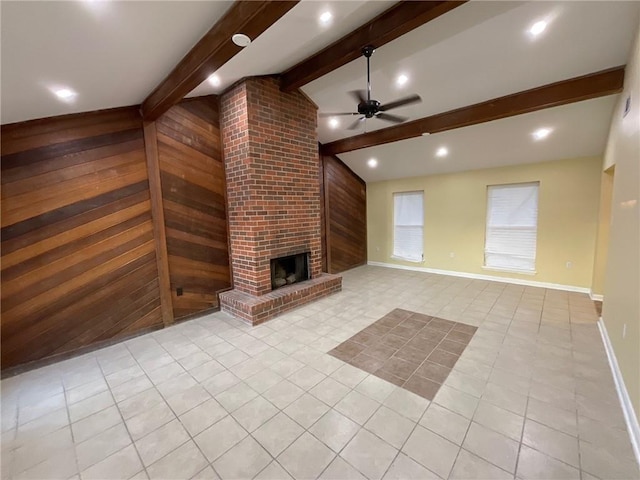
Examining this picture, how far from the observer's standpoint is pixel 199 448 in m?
1.63

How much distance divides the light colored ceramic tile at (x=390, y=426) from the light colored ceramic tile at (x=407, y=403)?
0.17 ft

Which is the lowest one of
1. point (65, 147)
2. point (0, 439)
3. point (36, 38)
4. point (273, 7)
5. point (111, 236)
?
point (0, 439)

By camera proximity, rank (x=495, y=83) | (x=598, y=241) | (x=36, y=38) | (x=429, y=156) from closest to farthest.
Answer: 1. (x=36, y=38)
2. (x=495, y=83)
3. (x=598, y=241)
4. (x=429, y=156)

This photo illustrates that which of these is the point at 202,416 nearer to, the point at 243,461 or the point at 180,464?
the point at 180,464

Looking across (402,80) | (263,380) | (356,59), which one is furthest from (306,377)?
(402,80)

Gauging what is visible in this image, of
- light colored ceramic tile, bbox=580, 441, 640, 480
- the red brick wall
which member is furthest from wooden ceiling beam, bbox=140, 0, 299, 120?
light colored ceramic tile, bbox=580, 441, 640, 480

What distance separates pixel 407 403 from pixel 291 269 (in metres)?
2.79

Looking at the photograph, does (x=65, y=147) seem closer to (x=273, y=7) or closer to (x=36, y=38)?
(x=36, y=38)

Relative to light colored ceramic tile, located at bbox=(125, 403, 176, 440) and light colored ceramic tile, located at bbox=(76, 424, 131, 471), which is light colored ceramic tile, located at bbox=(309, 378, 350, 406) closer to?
light colored ceramic tile, located at bbox=(125, 403, 176, 440)

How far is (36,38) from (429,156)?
5.44 m

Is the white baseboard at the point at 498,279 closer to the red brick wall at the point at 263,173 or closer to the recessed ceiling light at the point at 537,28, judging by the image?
the red brick wall at the point at 263,173

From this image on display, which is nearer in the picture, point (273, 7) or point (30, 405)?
point (273, 7)

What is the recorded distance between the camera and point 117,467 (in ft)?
4.99

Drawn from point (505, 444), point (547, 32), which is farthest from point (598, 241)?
point (505, 444)
